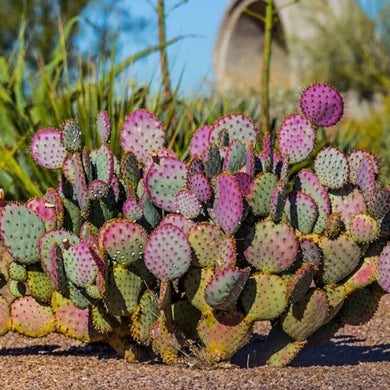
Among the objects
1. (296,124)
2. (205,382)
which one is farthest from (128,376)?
(296,124)

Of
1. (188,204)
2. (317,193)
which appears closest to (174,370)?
(188,204)

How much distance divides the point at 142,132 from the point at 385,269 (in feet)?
4.25

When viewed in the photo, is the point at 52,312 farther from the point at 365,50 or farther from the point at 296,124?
the point at 365,50

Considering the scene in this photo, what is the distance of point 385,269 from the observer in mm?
4086

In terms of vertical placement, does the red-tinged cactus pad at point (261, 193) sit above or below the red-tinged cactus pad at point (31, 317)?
above

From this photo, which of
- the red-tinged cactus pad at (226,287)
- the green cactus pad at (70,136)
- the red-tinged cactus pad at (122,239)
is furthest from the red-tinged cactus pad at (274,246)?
the green cactus pad at (70,136)

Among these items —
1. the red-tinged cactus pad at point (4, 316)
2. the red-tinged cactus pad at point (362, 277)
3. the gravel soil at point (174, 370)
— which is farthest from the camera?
the red-tinged cactus pad at point (4, 316)

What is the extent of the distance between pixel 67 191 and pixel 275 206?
108 centimetres

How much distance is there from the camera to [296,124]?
4160 millimetres

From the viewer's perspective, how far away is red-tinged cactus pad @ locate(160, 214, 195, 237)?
3.94 meters

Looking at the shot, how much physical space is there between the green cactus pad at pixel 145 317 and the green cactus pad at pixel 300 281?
0.61m

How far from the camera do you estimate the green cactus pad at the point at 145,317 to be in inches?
161

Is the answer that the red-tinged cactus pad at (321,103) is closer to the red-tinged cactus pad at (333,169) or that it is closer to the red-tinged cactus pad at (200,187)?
the red-tinged cactus pad at (333,169)

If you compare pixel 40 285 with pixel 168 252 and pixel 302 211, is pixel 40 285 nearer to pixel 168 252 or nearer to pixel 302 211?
pixel 168 252
